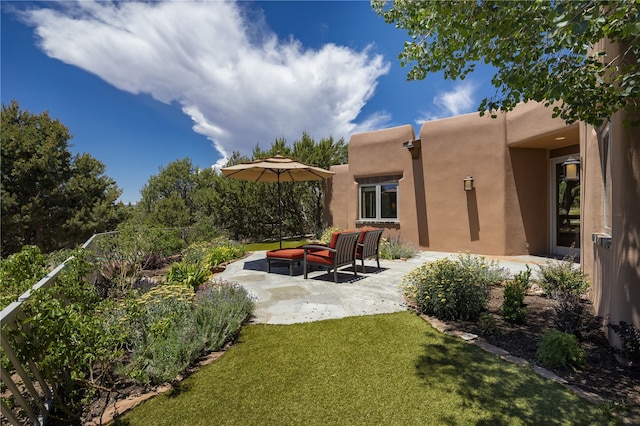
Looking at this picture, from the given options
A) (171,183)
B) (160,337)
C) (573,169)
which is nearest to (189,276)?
(160,337)

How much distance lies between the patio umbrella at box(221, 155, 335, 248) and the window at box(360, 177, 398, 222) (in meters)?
3.86

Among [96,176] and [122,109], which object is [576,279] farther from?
[96,176]

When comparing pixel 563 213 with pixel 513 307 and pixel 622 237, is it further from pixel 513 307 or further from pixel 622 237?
pixel 622 237

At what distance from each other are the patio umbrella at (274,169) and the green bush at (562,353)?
5809mm

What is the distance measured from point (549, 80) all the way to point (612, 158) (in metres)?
1.65

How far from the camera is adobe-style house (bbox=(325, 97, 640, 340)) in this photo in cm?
567

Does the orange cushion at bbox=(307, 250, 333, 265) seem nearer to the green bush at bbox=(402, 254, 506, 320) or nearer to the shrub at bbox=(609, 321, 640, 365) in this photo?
the green bush at bbox=(402, 254, 506, 320)

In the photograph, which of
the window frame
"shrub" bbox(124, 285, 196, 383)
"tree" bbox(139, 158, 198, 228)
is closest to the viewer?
"shrub" bbox(124, 285, 196, 383)

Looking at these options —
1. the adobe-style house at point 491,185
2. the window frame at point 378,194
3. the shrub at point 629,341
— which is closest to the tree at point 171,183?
the window frame at point 378,194

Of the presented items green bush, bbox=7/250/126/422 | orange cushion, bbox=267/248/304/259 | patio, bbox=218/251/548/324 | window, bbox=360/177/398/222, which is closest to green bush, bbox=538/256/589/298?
patio, bbox=218/251/548/324

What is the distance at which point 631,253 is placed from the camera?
9.90ft

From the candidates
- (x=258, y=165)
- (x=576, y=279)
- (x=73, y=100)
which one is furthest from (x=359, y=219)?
(x=73, y=100)

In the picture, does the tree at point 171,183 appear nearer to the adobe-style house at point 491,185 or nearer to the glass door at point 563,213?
the adobe-style house at point 491,185

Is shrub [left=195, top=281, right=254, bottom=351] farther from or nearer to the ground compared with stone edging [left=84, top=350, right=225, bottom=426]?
farther from the ground
